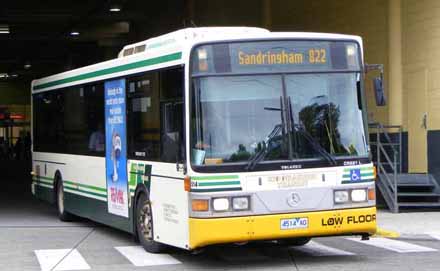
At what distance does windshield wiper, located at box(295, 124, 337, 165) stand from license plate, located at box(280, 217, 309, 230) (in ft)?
2.60

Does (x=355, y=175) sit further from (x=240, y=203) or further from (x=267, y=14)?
(x=267, y=14)

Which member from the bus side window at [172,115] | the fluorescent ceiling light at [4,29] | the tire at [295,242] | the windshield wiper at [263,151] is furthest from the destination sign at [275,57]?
the fluorescent ceiling light at [4,29]

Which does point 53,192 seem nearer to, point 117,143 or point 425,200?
point 117,143

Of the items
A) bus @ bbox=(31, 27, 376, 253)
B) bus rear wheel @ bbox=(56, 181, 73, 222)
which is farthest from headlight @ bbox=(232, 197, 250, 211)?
bus rear wheel @ bbox=(56, 181, 73, 222)

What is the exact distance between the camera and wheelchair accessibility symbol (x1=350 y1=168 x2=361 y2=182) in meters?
10.4

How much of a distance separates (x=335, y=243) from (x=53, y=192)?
6.52 meters

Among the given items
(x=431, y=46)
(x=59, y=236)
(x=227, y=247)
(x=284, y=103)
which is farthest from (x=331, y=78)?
(x=431, y=46)

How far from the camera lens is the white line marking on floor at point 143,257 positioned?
1103 cm

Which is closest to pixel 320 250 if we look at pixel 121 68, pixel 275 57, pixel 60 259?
pixel 275 57

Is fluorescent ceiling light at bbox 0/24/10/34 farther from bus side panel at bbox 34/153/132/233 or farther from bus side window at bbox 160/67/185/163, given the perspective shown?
bus side window at bbox 160/67/185/163

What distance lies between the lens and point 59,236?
14398 millimetres

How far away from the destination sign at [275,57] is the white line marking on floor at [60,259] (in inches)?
120

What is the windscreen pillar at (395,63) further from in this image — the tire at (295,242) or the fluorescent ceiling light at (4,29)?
the fluorescent ceiling light at (4,29)

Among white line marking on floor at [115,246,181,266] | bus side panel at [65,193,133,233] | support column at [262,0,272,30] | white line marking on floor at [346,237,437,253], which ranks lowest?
white line marking on floor at [346,237,437,253]
